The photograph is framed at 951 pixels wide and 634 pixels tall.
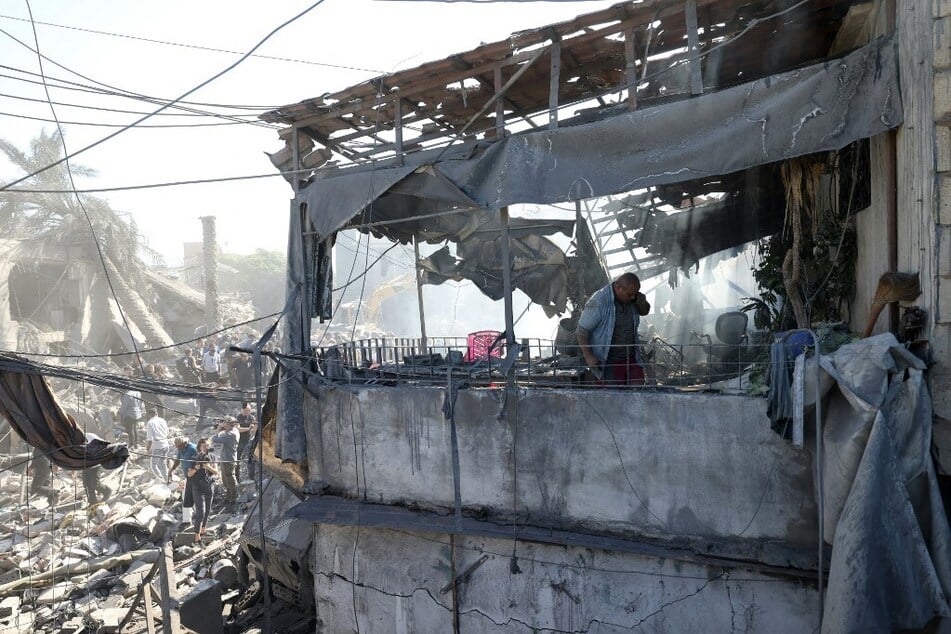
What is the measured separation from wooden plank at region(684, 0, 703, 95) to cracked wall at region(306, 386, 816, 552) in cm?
307

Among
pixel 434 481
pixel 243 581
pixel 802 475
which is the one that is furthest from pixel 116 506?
pixel 802 475

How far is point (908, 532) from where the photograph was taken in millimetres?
4105

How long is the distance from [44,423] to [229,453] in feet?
19.4

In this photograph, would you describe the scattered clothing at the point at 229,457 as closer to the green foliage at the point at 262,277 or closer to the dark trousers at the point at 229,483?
the dark trousers at the point at 229,483

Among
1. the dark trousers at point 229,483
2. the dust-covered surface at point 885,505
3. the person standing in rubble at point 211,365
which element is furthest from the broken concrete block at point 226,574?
the person standing in rubble at point 211,365

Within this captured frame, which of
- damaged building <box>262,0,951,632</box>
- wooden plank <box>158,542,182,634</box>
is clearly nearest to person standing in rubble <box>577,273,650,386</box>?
damaged building <box>262,0,951,632</box>

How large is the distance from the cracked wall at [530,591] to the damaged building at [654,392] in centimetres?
3

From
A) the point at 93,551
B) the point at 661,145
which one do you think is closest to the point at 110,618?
the point at 93,551

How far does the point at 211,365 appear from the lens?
2042 centimetres

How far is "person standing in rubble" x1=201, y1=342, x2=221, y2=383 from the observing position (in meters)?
20.3

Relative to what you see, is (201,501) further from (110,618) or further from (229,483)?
(110,618)

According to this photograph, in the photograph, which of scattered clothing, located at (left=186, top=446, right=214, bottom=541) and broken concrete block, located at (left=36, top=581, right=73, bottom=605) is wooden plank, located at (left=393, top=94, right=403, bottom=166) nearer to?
scattered clothing, located at (left=186, top=446, right=214, bottom=541)

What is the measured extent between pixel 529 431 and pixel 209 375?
17373 mm

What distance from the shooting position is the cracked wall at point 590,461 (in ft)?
17.5
